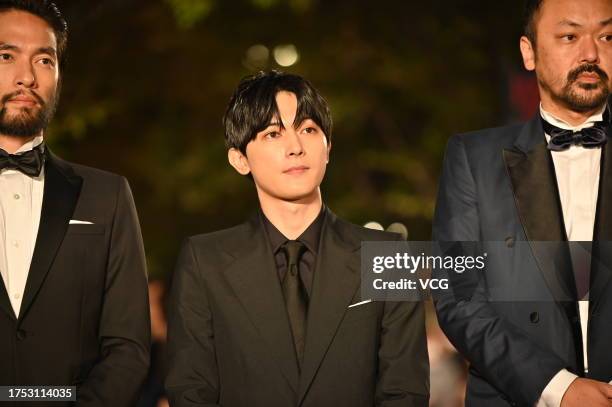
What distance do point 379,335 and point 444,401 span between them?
312 centimetres

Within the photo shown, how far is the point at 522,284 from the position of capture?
4082 millimetres

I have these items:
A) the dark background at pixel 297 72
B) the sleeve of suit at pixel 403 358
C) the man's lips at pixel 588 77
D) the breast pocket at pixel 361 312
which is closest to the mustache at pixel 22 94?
the breast pocket at pixel 361 312

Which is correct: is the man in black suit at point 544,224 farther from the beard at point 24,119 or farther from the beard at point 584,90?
the beard at point 24,119

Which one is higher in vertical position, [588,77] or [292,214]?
[588,77]

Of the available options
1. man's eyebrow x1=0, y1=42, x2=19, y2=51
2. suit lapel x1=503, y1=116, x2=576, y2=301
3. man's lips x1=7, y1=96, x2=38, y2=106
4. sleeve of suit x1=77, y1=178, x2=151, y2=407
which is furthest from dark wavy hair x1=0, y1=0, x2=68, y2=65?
suit lapel x1=503, y1=116, x2=576, y2=301

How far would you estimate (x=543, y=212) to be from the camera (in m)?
4.09

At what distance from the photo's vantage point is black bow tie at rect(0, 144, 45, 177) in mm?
4098

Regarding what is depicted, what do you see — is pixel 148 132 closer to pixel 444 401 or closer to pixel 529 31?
pixel 444 401

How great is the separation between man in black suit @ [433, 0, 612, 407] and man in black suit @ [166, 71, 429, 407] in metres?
0.29

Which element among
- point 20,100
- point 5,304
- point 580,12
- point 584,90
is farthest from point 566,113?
point 5,304

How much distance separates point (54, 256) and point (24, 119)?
1.94ft

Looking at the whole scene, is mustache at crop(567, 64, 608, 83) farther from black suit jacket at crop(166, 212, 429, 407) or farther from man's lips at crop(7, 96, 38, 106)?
man's lips at crop(7, 96, 38, 106)

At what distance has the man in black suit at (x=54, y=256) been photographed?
399 centimetres

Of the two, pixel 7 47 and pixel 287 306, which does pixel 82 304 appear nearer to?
pixel 287 306
